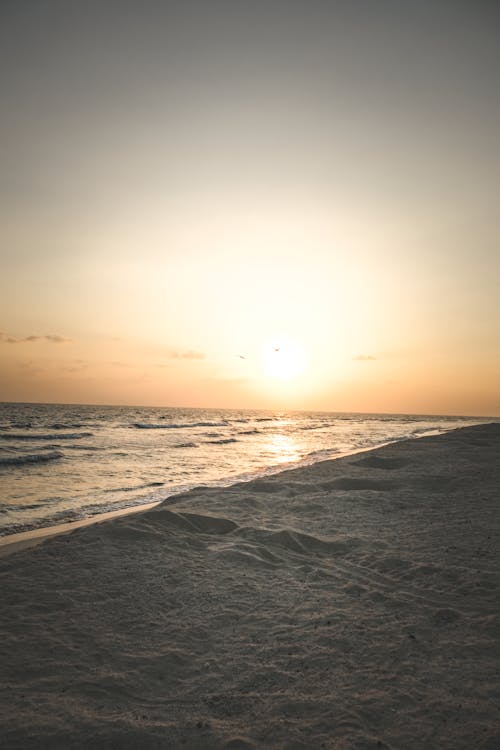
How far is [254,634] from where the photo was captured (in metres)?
4.24

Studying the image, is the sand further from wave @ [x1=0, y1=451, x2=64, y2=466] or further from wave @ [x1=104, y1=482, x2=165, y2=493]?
wave @ [x1=0, y1=451, x2=64, y2=466]

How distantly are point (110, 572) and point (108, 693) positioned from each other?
2455mm

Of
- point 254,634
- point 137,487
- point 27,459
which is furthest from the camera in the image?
point 27,459

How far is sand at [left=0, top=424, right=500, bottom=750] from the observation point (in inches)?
118

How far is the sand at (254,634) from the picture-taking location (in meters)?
3.01

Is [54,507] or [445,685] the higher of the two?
[445,685]

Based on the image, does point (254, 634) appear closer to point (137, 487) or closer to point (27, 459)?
point (137, 487)

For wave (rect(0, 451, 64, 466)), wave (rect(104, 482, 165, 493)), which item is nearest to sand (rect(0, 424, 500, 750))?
wave (rect(104, 482, 165, 493))

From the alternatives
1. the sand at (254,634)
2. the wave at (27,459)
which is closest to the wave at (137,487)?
the sand at (254,634)

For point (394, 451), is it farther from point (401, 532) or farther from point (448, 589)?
point (448, 589)

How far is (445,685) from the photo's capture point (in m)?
3.34

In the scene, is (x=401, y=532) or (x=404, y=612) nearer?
(x=404, y=612)

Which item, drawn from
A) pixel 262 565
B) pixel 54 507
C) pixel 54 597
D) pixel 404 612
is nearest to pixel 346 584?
pixel 404 612

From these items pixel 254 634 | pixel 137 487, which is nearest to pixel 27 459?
pixel 137 487
